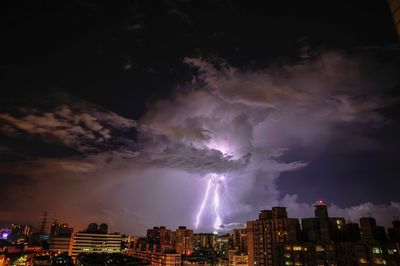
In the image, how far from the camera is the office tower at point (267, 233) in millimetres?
90375

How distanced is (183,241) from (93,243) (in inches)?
2222

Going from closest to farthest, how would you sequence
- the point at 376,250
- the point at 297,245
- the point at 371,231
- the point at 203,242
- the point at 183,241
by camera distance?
1. the point at 376,250
2. the point at 371,231
3. the point at 297,245
4. the point at 183,241
5. the point at 203,242


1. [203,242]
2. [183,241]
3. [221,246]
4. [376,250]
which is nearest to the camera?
[376,250]

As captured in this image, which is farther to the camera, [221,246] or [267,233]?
[221,246]

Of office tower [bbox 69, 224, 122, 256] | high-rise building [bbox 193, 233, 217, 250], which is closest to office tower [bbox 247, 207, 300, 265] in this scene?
office tower [bbox 69, 224, 122, 256]

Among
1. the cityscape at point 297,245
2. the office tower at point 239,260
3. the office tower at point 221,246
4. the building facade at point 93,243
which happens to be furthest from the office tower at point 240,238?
the building facade at point 93,243

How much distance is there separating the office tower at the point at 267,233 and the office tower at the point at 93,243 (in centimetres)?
9773

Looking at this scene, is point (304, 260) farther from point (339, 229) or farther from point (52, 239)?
point (52, 239)

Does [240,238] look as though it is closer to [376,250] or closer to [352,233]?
[352,233]

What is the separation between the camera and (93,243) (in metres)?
154

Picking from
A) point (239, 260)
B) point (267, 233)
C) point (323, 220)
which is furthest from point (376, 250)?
point (239, 260)

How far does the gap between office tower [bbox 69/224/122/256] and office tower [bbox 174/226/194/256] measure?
3719cm

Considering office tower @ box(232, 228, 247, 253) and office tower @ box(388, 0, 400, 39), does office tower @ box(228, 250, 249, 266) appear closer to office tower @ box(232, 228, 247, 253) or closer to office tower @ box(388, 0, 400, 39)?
office tower @ box(232, 228, 247, 253)

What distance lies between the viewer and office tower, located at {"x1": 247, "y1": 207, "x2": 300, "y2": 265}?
297 ft
